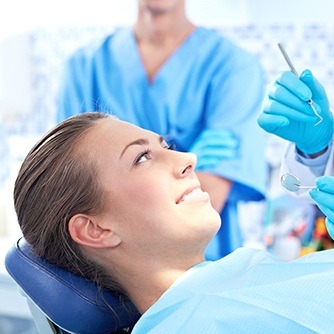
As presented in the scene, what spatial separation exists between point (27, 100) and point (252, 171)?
1.93 metres

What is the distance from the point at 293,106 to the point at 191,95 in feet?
2.48

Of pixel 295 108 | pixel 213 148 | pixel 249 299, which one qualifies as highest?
pixel 295 108

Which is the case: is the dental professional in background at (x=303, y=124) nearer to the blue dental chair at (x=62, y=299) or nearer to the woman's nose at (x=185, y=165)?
the woman's nose at (x=185, y=165)

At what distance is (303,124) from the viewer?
1.94 metres

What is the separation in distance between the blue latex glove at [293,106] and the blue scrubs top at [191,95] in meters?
0.54

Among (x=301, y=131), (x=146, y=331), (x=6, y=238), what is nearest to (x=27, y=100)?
(x=6, y=238)

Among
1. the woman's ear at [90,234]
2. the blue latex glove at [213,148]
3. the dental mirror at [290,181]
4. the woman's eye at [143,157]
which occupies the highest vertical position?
the woman's eye at [143,157]

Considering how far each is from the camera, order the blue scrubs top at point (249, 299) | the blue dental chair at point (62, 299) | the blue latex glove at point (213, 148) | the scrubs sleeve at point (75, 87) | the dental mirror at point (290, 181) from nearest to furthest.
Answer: the blue scrubs top at point (249, 299)
the blue dental chair at point (62, 299)
the dental mirror at point (290, 181)
the blue latex glove at point (213, 148)
the scrubs sleeve at point (75, 87)

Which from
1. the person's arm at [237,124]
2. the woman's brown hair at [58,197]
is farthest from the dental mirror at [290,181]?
the person's arm at [237,124]

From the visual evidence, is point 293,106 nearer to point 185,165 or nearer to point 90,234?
point 185,165

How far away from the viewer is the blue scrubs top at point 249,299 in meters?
1.43

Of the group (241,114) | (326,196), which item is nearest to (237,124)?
(241,114)

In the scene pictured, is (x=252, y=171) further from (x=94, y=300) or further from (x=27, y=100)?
(x=27, y=100)

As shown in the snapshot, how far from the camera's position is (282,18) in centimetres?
333
